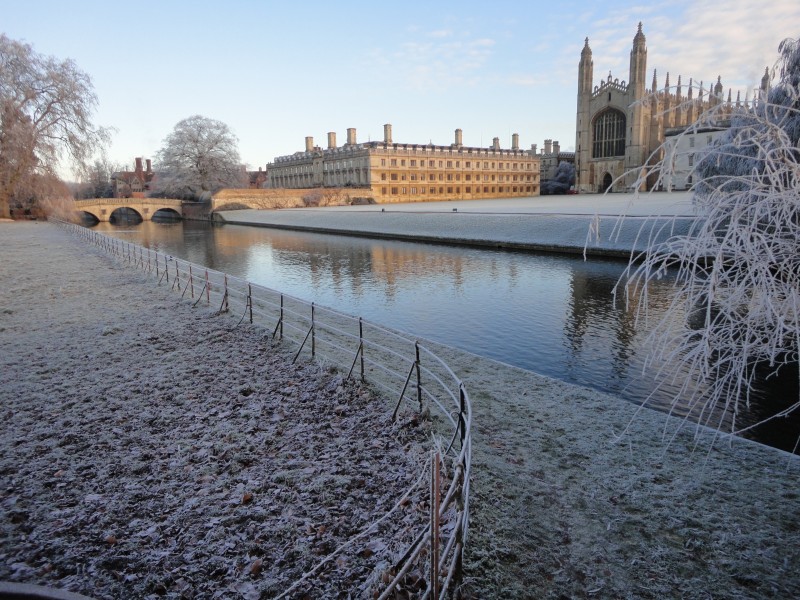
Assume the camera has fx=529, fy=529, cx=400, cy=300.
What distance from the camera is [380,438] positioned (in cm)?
658

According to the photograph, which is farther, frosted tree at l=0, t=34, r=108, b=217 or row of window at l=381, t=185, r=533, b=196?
row of window at l=381, t=185, r=533, b=196

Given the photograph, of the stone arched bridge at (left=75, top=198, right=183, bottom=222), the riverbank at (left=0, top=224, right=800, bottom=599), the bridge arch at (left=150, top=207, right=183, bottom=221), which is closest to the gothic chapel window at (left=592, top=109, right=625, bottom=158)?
the stone arched bridge at (left=75, top=198, right=183, bottom=222)

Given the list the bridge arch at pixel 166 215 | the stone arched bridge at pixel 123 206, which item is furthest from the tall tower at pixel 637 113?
the bridge arch at pixel 166 215

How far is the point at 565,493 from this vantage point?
544 cm

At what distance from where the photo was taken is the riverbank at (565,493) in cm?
425

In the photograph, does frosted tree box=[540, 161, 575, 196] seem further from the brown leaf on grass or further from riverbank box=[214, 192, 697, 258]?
the brown leaf on grass

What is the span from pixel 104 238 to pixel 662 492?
3118 centimetres

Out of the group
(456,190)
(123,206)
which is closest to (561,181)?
(456,190)

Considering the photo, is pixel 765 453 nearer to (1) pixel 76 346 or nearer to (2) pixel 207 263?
(1) pixel 76 346

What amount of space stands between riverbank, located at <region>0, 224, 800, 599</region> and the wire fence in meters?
0.33

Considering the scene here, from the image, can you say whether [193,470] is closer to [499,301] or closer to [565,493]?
[565,493]

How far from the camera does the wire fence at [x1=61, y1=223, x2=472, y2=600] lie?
3.62m

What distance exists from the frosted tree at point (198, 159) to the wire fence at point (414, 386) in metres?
62.6

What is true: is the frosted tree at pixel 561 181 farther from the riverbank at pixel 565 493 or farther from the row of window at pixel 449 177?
the riverbank at pixel 565 493
